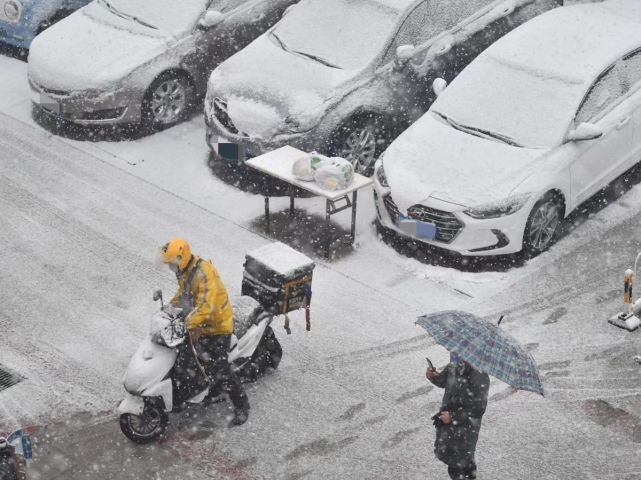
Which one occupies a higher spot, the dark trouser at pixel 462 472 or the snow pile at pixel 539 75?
the snow pile at pixel 539 75

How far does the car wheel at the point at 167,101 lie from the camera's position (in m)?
11.8

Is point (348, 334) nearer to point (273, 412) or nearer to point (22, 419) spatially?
point (273, 412)

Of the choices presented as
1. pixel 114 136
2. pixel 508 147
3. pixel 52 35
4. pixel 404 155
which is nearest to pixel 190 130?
pixel 114 136

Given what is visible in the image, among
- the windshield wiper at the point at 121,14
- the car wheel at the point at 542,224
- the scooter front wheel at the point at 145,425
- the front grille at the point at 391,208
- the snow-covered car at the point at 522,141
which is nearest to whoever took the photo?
the scooter front wheel at the point at 145,425

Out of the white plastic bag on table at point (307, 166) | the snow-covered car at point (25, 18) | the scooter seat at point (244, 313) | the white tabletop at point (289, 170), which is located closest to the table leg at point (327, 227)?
the white tabletop at point (289, 170)

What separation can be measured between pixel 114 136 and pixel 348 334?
16.1ft

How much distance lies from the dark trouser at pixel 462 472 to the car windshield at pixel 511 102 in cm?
410

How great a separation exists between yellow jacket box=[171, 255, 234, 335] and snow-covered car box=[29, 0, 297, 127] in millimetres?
5160

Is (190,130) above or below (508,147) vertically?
below

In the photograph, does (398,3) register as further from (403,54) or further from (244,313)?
(244,313)

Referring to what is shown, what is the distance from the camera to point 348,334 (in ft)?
27.8

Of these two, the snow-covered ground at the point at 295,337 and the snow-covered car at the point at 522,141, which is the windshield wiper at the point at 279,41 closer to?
the snow-covered ground at the point at 295,337

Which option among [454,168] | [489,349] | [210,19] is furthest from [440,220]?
[210,19]

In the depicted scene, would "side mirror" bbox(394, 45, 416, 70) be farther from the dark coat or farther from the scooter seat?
the dark coat
